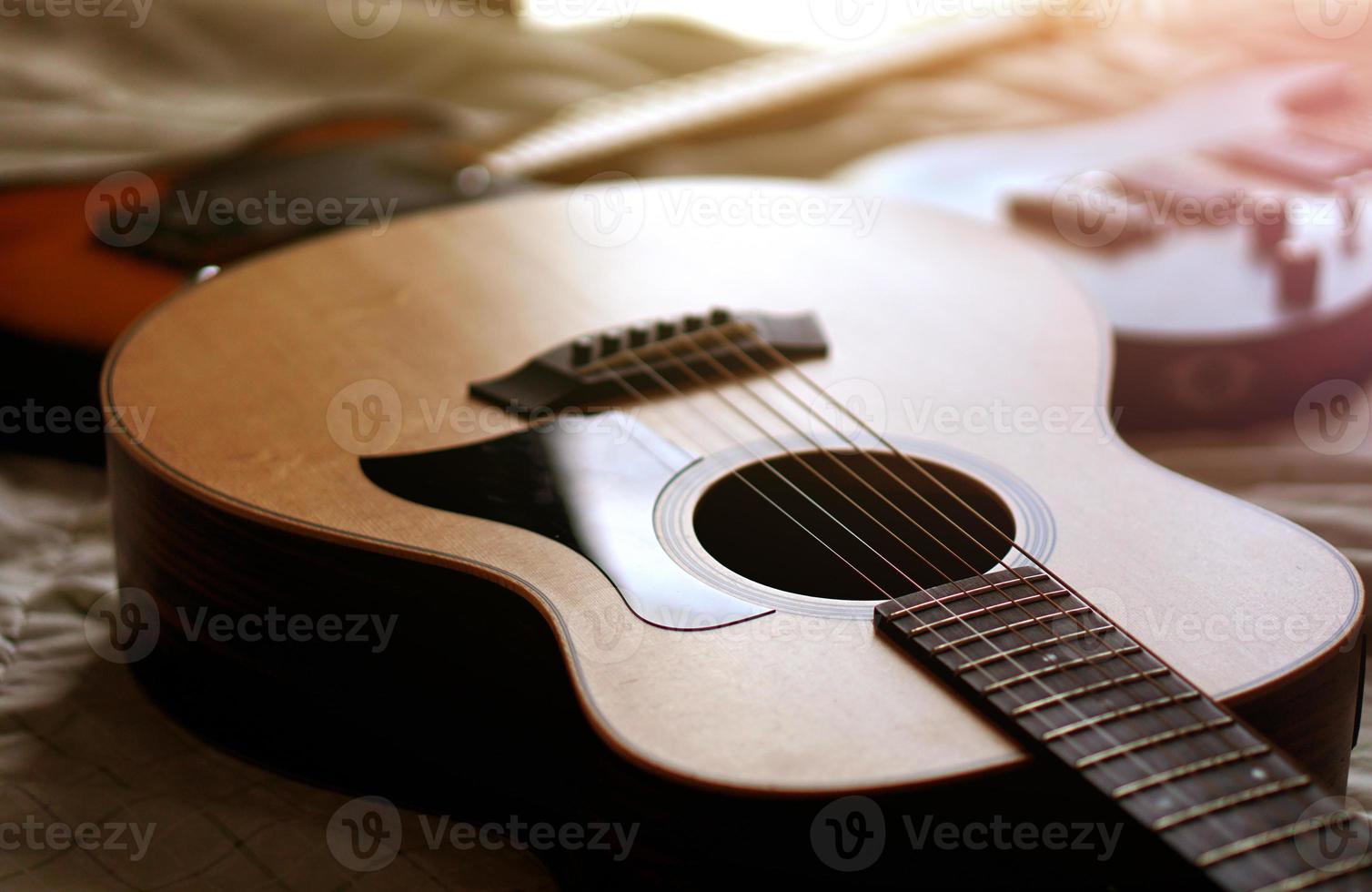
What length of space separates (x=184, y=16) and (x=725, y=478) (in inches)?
56.5

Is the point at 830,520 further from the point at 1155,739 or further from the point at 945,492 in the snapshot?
the point at 1155,739

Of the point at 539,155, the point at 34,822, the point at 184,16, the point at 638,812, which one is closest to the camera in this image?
the point at 638,812

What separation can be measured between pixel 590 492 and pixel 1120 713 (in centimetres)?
33

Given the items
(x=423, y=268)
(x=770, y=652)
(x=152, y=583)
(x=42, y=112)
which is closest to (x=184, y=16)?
(x=42, y=112)

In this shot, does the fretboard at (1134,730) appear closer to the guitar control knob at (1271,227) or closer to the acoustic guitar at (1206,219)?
the acoustic guitar at (1206,219)

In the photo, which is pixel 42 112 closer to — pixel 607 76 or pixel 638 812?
pixel 607 76

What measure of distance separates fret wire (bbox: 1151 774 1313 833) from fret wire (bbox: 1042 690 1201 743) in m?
0.06

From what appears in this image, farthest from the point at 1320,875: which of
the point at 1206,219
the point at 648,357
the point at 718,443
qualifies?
the point at 1206,219

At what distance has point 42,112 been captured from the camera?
1601 mm

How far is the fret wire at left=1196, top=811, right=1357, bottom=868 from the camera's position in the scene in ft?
1.59

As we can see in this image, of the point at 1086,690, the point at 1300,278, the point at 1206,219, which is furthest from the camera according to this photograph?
the point at 1206,219

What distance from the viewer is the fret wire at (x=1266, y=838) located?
0.48 metres

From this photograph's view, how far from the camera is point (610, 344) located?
3.06 ft

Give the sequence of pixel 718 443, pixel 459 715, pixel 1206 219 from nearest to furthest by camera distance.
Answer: pixel 459 715 < pixel 718 443 < pixel 1206 219
